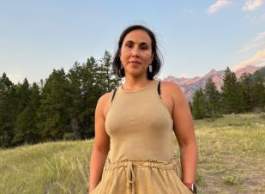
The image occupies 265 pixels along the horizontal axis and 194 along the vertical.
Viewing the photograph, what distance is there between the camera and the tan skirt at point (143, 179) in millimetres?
2725

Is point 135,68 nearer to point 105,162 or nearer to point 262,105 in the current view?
point 105,162

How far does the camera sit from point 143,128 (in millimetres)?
2789

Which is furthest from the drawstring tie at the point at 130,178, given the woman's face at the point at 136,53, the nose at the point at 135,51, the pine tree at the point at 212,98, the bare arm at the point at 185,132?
the pine tree at the point at 212,98

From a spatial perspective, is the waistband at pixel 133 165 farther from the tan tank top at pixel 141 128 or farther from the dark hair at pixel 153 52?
the dark hair at pixel 153 52

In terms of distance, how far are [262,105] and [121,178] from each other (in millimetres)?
82451

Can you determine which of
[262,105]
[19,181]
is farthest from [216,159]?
[262,105]

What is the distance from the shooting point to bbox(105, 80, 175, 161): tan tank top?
2787mm

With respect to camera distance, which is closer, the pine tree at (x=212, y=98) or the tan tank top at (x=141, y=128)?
the tan tank top at (x=141, y=128)

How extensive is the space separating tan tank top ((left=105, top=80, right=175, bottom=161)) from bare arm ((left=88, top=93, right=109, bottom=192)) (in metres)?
0.20

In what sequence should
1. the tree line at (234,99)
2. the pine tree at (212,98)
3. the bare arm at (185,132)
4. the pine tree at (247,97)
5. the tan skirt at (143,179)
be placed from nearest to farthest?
the tan skirt at (143,179) → the bare arm at (185,132) → the tree line at (234,99) → the pine tree at (247,97) → the pine tree at (212,98)

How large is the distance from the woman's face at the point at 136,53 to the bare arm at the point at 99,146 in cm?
28

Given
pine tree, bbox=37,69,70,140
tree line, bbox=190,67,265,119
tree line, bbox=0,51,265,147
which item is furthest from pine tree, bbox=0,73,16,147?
tree line, bbox=190,67,265,119

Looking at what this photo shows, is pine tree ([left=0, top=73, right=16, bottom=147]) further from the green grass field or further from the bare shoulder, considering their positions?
the bare shoulder

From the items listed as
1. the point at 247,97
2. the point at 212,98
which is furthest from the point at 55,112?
the point at 212,98
